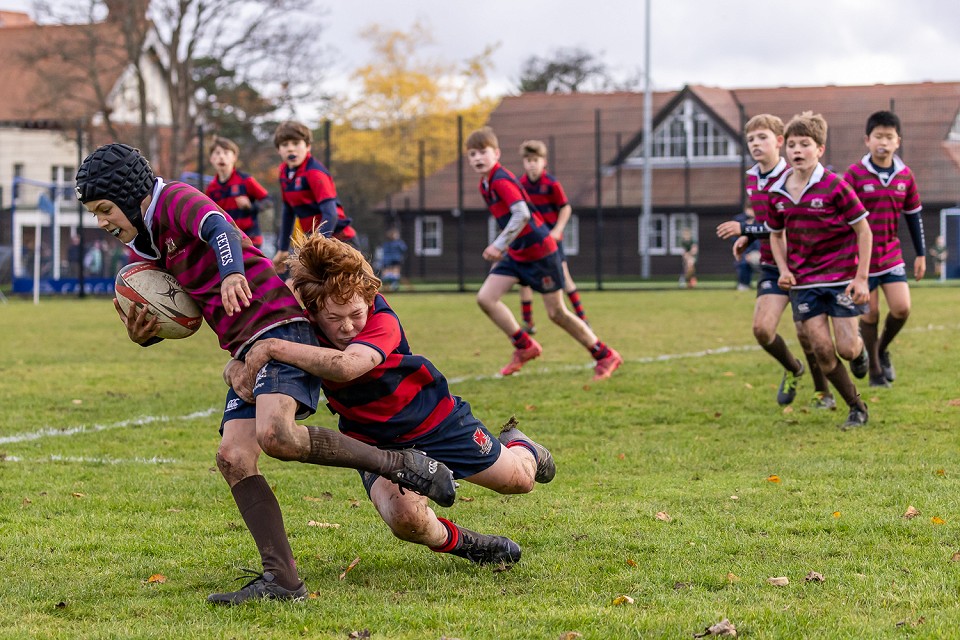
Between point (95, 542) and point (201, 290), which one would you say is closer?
point (201, 290)

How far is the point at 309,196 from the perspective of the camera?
10578 millimetres

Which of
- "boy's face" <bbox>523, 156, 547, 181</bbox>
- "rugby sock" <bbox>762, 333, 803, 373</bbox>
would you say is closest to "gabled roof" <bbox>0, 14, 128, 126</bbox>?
"boy's face" <bbox>523, 156, 547, 181</bbox>

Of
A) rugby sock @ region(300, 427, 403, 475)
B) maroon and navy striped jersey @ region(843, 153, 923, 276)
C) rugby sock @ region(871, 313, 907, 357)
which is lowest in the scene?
rugby sock @ region(300, 427, 403, 475)

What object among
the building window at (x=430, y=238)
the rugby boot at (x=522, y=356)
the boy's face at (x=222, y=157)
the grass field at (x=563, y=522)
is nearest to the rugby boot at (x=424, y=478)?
the grass field at (x=563, y=522)

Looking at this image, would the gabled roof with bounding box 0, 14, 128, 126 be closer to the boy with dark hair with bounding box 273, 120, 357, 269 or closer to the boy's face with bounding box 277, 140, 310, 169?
the boy with dark hair with bounding box 273, 120, 357, 269

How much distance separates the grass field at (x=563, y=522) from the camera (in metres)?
3.68

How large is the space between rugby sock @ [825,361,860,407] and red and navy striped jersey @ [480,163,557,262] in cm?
346

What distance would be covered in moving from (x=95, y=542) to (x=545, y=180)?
8.42 metres

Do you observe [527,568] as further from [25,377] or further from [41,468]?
[25,377]

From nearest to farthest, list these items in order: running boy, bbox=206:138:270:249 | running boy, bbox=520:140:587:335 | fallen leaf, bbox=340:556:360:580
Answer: fallen leaf, bbox=340:556:360:580 → running boy, bbox=206:138:270:249 → running boy, bbox=520:140:587:335

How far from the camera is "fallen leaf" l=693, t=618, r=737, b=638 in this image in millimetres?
3424

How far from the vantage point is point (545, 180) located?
491 inches

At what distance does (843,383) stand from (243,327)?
4437 mm

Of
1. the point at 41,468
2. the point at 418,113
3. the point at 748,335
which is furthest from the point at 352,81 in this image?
the point at 41,468
